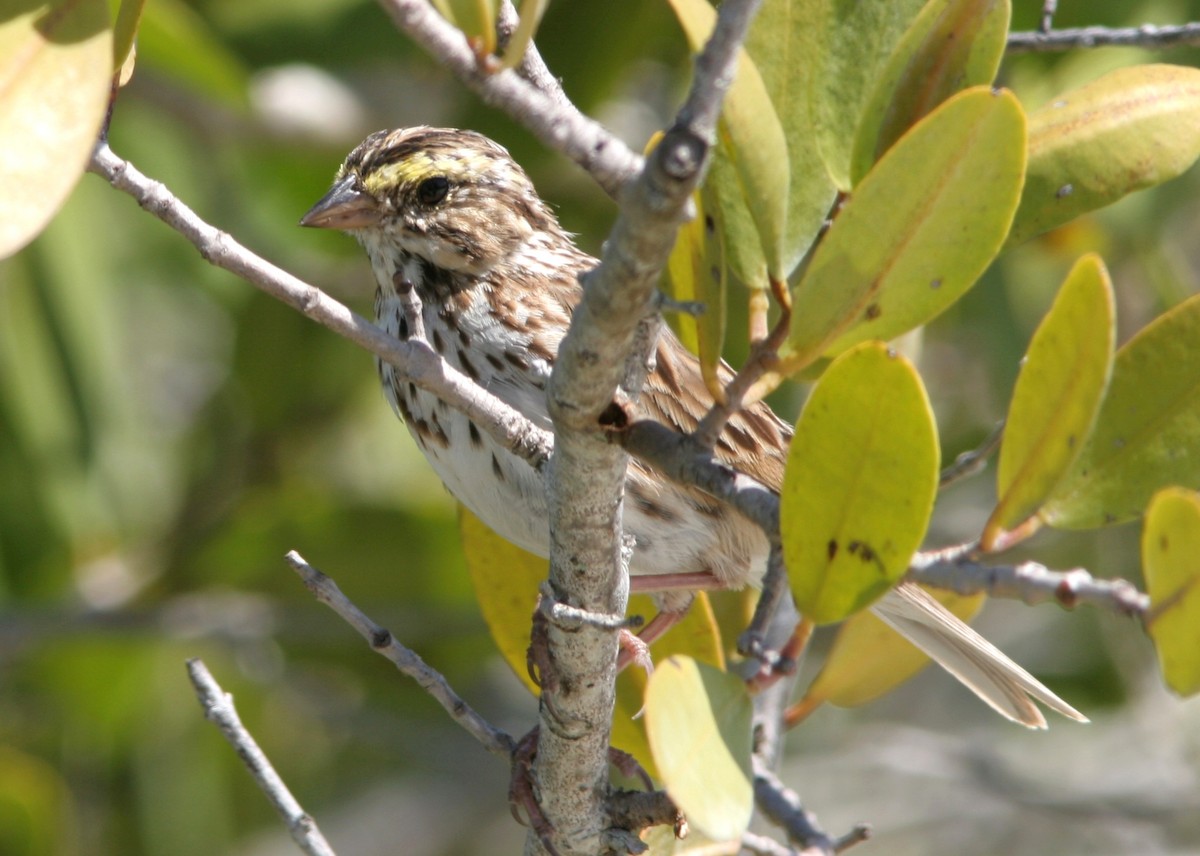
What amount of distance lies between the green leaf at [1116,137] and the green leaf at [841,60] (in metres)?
0.22

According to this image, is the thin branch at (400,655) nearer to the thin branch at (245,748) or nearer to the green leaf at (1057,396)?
the thin branch at (245,748)

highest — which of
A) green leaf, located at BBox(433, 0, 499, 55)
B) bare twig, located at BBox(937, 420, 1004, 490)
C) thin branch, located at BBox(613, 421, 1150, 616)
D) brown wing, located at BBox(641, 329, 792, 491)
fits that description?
green leaf, located at BBox(433, 0, 499, 55)

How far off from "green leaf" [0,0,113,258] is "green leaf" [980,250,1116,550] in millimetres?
979

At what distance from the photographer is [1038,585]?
1.44 m

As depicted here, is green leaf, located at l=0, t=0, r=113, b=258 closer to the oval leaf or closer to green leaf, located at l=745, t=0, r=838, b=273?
green leaf, located at l=745, t=0, r=838, b=273

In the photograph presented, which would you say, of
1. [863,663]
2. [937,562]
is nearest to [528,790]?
[863,663]

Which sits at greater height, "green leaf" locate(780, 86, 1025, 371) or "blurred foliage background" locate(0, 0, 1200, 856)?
Answer: "green leaf" locate(780, 86, 1025, 371)

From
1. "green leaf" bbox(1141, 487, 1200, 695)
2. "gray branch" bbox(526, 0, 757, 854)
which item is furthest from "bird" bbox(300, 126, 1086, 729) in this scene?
"green leaf" bbox(1141, 487, 1200, 695)

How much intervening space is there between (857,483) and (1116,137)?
60cm

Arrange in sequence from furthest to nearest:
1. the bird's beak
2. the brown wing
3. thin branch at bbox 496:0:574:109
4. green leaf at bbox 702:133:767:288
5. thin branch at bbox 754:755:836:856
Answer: the bird's beak
the brown wing
thin branch at bbox 754:755:836:856
thin branch at bbox 496:0:574:109
green leaf at bbox 702:133:767:288

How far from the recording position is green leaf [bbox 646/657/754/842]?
4.97 feet

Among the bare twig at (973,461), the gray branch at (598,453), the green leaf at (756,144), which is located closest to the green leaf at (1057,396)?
the green leaf at (756,144)

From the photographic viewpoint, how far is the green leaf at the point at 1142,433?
67.9 inches

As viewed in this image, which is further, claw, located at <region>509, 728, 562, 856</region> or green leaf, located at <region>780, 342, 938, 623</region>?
claw, located at <region>509, 728, 562, 856</region>
